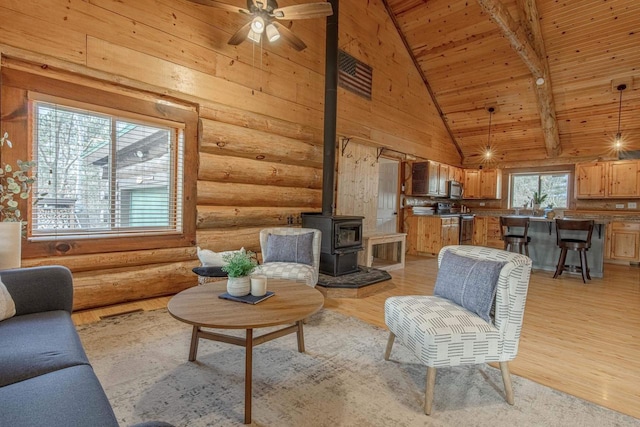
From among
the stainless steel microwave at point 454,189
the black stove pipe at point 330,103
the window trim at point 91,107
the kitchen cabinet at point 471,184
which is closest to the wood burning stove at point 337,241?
the black stove pipe at point 330,103

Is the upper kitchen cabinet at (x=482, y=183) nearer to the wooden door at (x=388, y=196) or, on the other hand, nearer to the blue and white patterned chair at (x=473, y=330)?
the wooden door at (x=388, y=196)

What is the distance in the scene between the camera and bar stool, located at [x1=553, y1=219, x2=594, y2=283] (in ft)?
16.2

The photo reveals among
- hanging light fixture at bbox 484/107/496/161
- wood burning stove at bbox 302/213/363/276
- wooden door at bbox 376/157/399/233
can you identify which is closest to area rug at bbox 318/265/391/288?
wood burning stove at bbox 302/213/363/276

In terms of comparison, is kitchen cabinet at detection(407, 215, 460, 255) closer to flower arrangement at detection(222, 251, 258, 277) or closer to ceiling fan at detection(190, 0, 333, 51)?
ceiling fan at detection(190, 0, 333, 51)

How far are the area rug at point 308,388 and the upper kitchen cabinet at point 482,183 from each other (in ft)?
24.3

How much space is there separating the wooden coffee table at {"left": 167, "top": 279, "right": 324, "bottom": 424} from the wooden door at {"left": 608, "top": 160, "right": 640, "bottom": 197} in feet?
25.8

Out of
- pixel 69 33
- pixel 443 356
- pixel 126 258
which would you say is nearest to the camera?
pixel 443 356

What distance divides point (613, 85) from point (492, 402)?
7.15 meters

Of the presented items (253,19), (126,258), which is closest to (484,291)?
(253,19)

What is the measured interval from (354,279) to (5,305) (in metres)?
3.21

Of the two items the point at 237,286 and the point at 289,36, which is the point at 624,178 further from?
the point at 237,286

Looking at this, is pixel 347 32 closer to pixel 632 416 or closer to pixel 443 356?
pixel 443 356

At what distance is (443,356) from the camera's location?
1.78 m

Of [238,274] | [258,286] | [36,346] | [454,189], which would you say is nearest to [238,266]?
[238,274]
